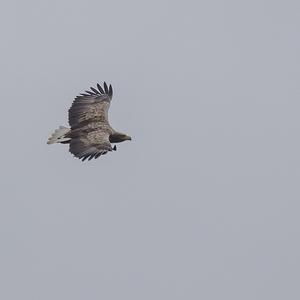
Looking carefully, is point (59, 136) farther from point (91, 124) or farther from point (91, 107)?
point (91, 107)

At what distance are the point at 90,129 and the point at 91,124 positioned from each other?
714mm

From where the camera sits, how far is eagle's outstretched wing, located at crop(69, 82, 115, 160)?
44.2 m

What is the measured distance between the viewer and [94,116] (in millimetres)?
47969

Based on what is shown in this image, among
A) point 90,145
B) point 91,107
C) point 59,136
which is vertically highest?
point 91,107

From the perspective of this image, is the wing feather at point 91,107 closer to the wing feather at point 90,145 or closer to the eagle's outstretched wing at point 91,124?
the eagle's outstretched wing at point 91,124

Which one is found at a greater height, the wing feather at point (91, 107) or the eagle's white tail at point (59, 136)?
the wing feather at point (91, 107)

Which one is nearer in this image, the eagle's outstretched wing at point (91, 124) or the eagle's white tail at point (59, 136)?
the eagle's outstretched wing at point (91, 124)

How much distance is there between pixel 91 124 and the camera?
47.0 meters

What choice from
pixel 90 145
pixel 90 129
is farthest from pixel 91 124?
pixel 90 145

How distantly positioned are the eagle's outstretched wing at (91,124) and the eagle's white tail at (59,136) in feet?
0.89

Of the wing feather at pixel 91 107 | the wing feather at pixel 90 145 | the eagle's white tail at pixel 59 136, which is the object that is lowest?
the wing feather at pixel 90 145

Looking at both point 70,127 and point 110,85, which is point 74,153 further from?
point 110,85

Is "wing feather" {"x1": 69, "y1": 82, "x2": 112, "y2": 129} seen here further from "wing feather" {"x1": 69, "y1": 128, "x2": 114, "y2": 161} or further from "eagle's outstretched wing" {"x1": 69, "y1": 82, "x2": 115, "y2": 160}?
"wing feather" {"x1": 69, "y1": 128, "x2": 114, "y2": 161}

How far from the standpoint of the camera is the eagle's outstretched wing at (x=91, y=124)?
4419cm
